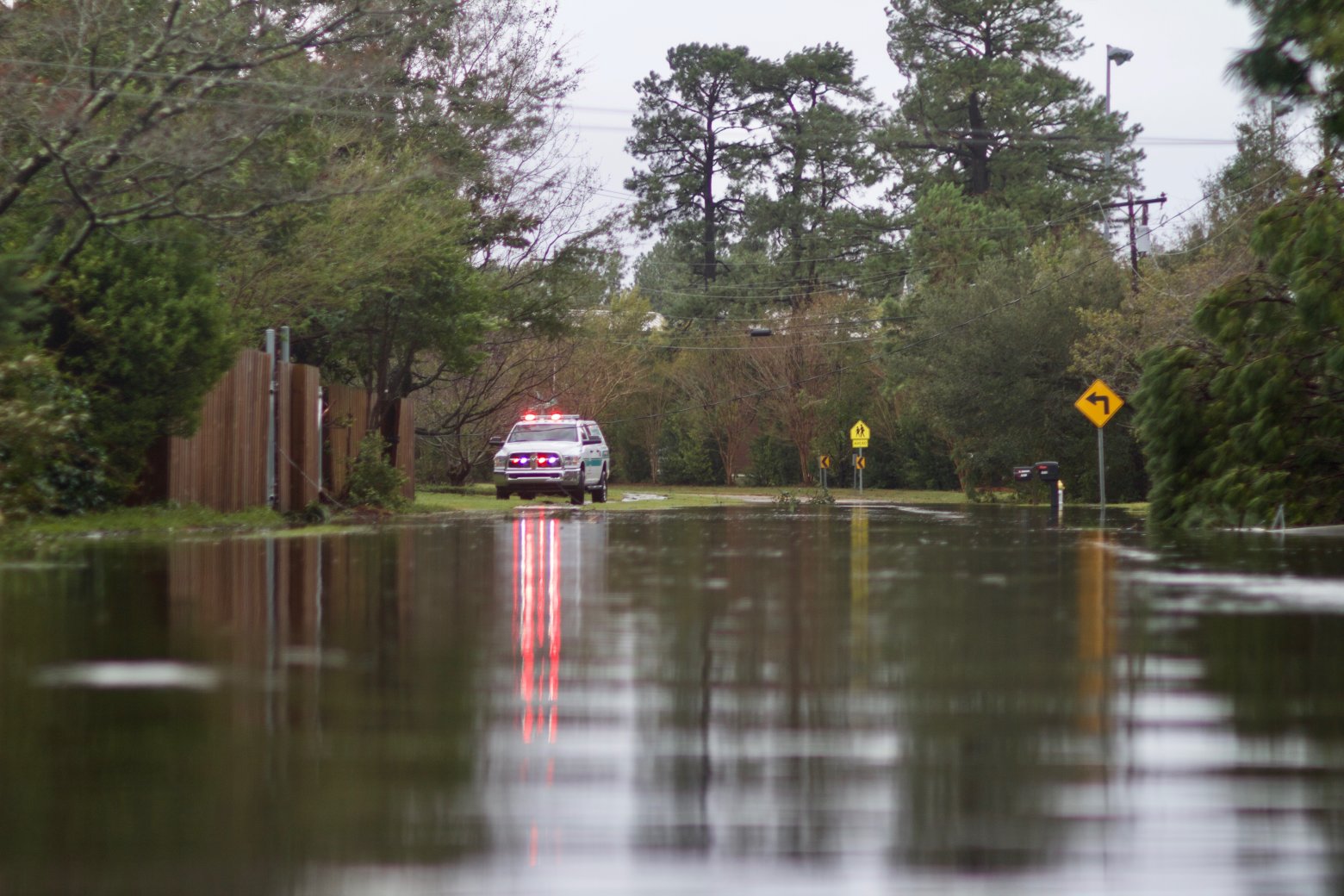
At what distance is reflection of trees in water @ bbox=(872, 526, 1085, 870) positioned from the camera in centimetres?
449

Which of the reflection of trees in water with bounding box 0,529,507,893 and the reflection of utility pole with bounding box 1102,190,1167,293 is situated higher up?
the reflection of utility pole with bounding box 1102,190,1167,293

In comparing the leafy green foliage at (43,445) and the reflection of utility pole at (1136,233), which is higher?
the reflection of utility pole at (1136,233)

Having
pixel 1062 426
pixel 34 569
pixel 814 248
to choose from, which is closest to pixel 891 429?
pixel 814 248

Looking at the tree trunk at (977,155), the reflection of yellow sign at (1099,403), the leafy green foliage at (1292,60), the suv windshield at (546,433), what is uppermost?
the tree trunk at (977,155)

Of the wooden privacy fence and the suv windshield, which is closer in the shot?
the wooden privacy fence

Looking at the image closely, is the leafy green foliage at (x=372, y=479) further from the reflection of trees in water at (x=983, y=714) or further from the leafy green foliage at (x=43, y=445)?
the reflection of trees in water at (x=983, y=714)

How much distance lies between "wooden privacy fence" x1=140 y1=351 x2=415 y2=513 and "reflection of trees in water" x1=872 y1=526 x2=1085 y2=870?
44.1ft

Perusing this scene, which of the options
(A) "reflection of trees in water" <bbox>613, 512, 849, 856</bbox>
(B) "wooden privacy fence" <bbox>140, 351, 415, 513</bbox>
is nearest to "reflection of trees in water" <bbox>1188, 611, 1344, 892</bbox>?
(A) "reflection of trees in water" <bbox>613, 512, 849, 856</bbox>

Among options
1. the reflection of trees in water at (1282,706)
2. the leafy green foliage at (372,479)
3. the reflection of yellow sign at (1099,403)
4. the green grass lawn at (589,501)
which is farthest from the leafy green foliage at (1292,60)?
the reflection of yellow sign at (1099,403)

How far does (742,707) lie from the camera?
6598 millimetres

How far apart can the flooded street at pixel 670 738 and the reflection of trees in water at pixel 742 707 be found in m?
0.02

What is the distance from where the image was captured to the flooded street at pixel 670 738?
4.22 meters

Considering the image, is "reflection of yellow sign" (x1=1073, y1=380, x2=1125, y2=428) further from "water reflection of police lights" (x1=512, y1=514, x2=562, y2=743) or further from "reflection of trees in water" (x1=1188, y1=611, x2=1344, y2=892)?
"reflection of trees in water" (x1=1188, y1=611, x2=1344, y2=892)

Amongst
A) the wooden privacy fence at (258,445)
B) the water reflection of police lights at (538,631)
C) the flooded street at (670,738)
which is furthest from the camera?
the wooden privacy fence at (258,445)
